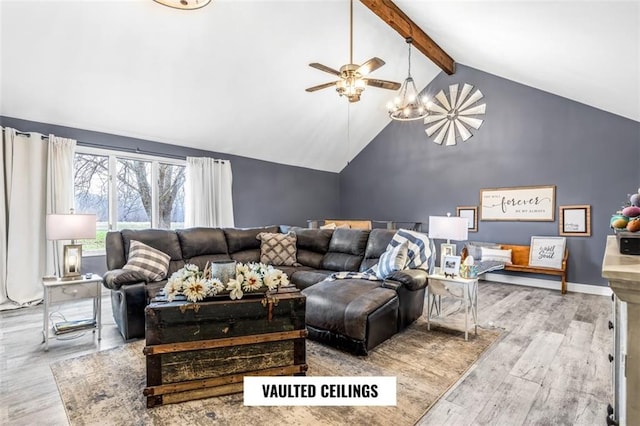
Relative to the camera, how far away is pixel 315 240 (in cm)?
444

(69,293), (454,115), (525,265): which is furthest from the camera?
(454,115)

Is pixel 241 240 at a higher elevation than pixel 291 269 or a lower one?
higher

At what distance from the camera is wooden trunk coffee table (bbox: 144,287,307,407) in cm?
195

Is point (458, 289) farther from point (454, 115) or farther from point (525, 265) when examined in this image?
point (454, 115)

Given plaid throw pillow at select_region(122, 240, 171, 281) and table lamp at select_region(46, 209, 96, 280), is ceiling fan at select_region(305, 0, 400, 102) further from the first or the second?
table lamp at select_region(46, 209, 96, 280)

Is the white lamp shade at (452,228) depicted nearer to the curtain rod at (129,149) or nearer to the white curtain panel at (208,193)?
the white curtain panel at (208,193)

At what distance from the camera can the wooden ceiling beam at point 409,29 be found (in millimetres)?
3943

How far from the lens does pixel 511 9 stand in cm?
312

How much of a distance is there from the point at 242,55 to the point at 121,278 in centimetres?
312

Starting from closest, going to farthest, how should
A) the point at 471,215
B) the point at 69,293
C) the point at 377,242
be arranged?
the point at 69,293, the point at 377,242, the point at 471,215

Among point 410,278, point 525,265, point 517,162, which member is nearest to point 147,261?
point 410,278

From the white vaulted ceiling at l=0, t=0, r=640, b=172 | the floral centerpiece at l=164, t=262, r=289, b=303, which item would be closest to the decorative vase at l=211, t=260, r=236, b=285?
the floral centerpiece at l=164, t=262, r=289, b=303

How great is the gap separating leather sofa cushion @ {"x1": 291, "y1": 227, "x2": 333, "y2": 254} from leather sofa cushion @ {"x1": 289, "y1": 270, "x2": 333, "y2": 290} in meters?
0.60

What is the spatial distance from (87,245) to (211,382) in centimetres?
379
